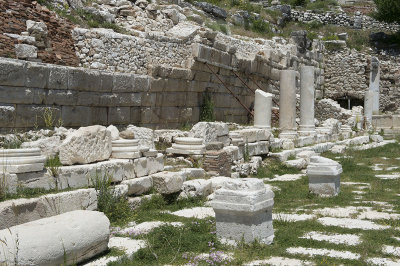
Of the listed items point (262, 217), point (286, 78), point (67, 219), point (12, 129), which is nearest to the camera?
point (67, 219)

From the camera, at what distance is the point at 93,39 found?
12.8 m

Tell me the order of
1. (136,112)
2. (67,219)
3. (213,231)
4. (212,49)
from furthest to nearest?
(212,49) < (136,112) < (213,231) < (67,219)

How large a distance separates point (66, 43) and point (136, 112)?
102 inches

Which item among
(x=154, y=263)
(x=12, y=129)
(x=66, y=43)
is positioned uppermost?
(x=66, y=43)

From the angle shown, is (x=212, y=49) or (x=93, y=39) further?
(x=212, y=49)

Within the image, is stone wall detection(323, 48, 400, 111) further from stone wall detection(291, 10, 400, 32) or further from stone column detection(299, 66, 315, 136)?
stone column detection(299, 66, 315, 136)

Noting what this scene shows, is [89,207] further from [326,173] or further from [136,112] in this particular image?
[136,112]

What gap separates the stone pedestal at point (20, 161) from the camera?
6398 millimetres

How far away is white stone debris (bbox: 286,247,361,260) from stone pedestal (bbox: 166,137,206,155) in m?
5.34

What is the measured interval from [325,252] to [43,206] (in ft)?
12.0

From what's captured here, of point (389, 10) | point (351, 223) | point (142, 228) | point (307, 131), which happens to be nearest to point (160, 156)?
point (142, 228)

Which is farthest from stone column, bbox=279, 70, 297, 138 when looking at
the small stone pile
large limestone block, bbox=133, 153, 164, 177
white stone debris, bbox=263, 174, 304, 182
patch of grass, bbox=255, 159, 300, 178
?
large limestone block, bbox=133, 153, 164, 177

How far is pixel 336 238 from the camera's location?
6.42 metres

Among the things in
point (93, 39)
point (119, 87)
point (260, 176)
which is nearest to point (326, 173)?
point (260, 176)
